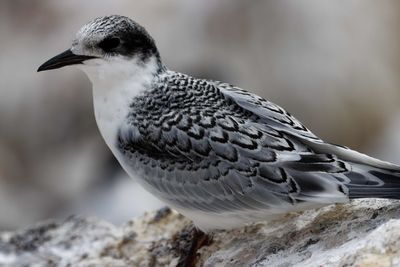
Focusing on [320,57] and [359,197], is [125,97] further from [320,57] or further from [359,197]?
[320,57]

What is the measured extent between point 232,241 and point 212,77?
417 centimetres

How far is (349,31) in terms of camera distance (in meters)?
9.06

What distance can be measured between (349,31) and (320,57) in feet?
1.70

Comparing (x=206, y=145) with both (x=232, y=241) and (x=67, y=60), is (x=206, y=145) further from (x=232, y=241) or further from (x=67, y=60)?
(x=67, y=60)

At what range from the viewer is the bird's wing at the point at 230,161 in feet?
13.7

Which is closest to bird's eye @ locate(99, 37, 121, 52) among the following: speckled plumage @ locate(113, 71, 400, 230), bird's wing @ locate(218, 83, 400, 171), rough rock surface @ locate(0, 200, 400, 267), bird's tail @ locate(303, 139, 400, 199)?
speckled plumage @ locate(113, 71, 400, 230)

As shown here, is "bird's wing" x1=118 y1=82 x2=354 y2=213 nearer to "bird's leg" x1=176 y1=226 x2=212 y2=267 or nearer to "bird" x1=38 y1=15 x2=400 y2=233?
"bird" x1=38 y1=15 x2=400 y2=233

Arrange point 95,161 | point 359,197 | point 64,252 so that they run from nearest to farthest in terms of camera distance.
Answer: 1. point 359,197
2. point 64,252
3. point 95,161

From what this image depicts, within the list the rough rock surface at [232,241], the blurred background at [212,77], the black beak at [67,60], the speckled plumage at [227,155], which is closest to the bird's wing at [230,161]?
the speckled plumage at [227,155]

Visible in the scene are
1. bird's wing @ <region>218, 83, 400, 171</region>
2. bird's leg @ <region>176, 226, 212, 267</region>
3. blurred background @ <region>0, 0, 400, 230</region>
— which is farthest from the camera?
blurred background @ <region>0, 0, 400, 230</region>

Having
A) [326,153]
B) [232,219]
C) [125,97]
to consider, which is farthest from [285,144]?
[125,97]

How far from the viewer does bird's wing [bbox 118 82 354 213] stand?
4180 mm

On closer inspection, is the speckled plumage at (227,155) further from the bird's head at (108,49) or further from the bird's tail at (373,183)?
the bird's head at (108,49)

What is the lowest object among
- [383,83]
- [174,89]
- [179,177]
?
[383,83]
